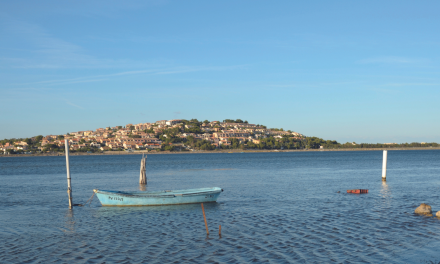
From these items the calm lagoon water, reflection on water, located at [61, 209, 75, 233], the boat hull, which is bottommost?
reflection on water, located at [61, 209, 75, 233]

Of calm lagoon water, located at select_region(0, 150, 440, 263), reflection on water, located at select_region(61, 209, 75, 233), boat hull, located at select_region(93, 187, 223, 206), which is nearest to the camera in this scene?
calm lagoon water, located at select_region(0, 150, 440, 263)

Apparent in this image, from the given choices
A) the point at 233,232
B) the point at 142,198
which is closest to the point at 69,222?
the point at 142,198

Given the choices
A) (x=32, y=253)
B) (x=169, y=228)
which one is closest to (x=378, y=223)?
(x=169, y=228)

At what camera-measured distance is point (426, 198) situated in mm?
26438

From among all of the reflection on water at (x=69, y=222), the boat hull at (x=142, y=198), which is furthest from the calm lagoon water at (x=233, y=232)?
the boat hull at (x=142, y=198)

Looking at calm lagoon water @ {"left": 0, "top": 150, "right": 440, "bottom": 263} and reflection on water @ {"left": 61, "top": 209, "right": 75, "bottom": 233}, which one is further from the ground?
calm lagoon water @ {"left": 0, "top": 150, "right": 440, "bottom": 263}

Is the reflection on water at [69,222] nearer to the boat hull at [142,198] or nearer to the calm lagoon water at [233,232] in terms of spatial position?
the calm lagoon water at [233,232]

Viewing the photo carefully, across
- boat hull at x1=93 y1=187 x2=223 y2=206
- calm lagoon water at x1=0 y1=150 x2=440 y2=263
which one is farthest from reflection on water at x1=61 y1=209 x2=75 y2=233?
boat hull at x1=93 y1=187 x2=223 y2=206

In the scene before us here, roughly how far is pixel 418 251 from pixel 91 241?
12.6m

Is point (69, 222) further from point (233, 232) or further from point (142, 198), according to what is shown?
point (233, 232)

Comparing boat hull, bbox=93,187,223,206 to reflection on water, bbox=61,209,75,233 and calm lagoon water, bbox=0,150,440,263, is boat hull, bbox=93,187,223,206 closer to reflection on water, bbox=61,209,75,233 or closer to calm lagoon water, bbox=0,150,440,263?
calm lagoon water, bbox=0,150,440,263

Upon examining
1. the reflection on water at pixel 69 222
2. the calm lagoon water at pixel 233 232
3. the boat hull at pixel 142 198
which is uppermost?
the boat hull at pixel 142 198

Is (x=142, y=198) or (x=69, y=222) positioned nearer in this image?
(x=69, y=222)

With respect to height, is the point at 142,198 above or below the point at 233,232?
above
